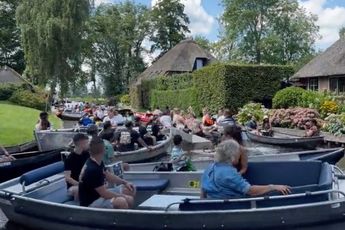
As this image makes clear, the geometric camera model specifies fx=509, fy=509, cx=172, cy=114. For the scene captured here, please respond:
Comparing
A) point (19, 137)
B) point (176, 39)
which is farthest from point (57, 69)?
point (176, 39)

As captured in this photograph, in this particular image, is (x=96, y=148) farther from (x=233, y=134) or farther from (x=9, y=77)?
(x=9, y=77)

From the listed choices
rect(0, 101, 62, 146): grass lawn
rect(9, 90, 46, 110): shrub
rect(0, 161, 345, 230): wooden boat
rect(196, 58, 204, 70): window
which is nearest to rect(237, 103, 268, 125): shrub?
rect(0, 101, 62, 146): grass lawn

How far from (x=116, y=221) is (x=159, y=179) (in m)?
2.21

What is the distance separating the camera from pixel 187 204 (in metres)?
6.71

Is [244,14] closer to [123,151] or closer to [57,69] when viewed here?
[57,69]

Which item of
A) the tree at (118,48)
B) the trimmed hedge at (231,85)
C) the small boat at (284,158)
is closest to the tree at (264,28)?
the tree at (118,48)

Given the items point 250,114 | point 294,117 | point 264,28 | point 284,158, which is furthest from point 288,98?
point 264,28

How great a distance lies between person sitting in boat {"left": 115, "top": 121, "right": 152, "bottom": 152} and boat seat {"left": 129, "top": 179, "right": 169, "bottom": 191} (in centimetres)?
586

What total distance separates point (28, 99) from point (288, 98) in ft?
80.2

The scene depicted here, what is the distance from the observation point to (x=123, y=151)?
15.0 metres

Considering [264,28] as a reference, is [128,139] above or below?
below

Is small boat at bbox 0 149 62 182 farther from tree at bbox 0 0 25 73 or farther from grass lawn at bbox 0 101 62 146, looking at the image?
tree at bbox 0 0 25 73

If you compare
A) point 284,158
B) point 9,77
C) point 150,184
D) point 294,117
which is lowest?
point 150,184

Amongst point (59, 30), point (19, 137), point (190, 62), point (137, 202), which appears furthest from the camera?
point (190, 62)
